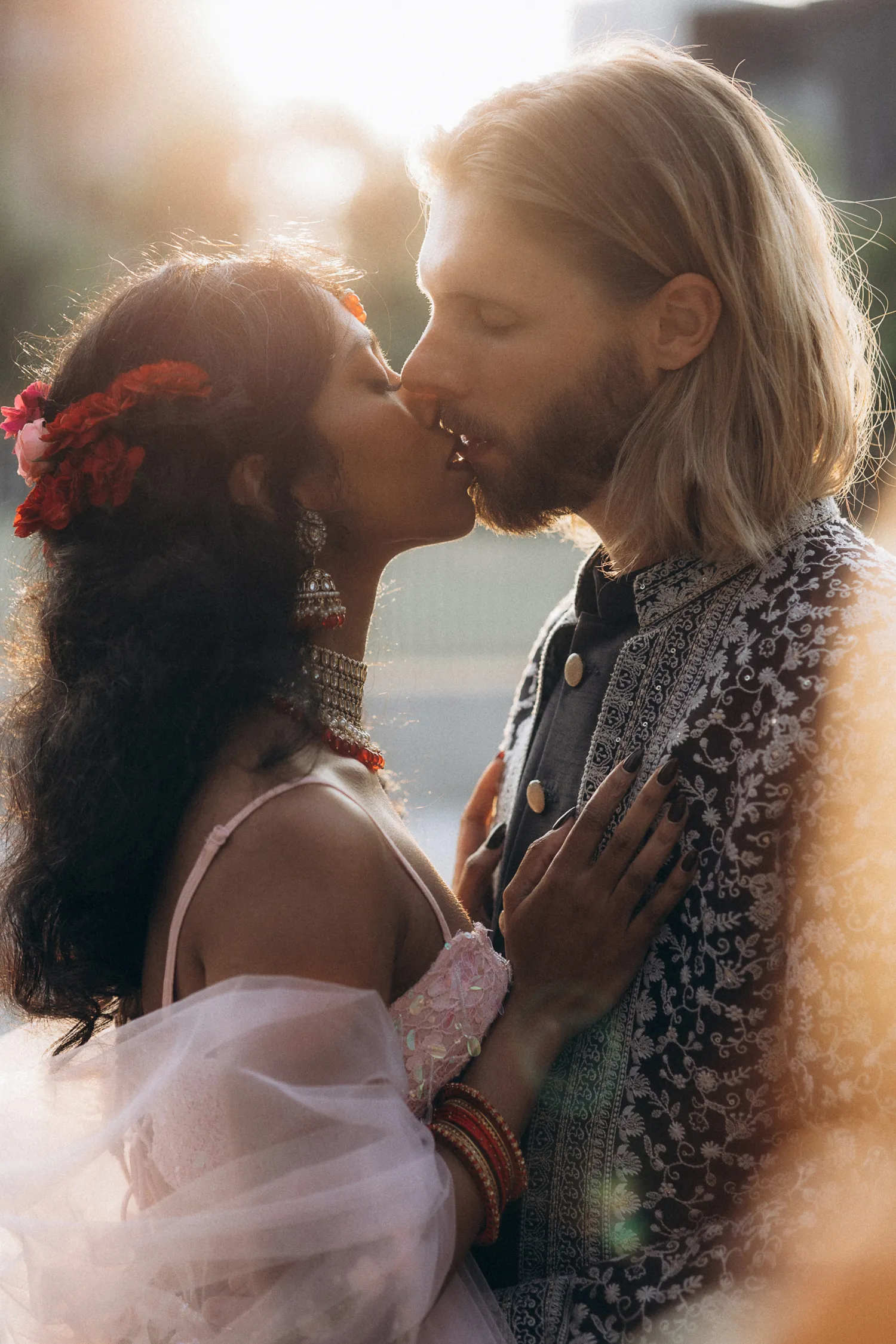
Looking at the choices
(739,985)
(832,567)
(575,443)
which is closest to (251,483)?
(575,443)

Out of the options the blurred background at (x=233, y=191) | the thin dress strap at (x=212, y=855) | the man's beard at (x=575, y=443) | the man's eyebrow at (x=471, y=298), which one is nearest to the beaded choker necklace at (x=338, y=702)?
the thin dress strap at (x=212, y=855)

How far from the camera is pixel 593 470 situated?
6.63 feet

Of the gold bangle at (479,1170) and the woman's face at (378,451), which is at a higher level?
the woman's face at (378,451)

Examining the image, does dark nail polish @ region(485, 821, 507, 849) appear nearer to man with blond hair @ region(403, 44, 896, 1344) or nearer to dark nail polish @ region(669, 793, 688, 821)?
man with blond hair @ region(403, 44, 896, 1344)

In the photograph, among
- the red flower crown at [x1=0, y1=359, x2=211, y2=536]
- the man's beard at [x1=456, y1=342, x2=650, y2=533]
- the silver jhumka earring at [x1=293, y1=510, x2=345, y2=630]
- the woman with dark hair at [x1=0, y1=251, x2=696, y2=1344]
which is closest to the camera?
the woman with dark hair at [x1=0, y1=251, x2=696, y2=1344]

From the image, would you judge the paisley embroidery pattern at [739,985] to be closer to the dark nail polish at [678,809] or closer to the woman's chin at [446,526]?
the dark nail polish at [678,809]

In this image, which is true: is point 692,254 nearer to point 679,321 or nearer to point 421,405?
point 679,321

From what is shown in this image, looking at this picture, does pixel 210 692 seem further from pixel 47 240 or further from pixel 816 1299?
pixel 47 240

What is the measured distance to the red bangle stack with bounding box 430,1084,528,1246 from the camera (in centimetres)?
161

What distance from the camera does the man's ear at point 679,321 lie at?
1.92m

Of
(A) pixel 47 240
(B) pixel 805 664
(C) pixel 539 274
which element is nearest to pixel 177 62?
(A) pixel 47 240

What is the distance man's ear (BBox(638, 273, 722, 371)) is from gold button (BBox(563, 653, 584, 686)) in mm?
494

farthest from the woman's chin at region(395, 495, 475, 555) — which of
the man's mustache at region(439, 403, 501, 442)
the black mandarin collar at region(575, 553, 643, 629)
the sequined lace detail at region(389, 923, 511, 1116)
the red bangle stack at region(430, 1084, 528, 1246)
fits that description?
the red bangle stack at region(430, 1084, 528, 1246)

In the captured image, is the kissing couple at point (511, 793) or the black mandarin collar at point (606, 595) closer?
the kissing couple at point (511, 793)
